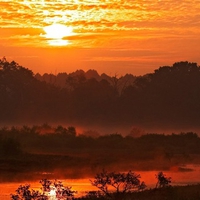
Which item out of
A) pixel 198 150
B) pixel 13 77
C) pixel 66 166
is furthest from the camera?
pixel 13 77

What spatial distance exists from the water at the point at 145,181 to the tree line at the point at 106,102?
193ft

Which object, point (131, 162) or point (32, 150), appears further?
point (32, 150)

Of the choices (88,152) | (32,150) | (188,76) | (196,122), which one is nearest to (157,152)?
(88,152)

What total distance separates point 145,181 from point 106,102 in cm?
7245

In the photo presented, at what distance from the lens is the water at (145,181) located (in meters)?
33.2

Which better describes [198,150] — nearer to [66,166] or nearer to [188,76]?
[66,166]

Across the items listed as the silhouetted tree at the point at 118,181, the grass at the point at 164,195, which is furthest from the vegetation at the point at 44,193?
the grass at the point at 164,195

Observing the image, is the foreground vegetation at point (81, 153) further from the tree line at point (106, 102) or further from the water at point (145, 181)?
the tree line at point (106, 102)

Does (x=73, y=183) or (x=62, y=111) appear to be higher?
(x=62, y=111)

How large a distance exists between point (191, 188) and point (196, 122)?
255 feet

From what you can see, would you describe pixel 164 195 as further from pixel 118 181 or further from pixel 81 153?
pixel 81 153

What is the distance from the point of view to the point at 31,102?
358 ft

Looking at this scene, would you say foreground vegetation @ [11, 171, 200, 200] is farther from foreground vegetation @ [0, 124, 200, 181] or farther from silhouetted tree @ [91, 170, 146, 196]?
foreground vegetation @ [0, 124, 200, 181]

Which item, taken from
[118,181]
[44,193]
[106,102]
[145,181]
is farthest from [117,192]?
[106,102]
